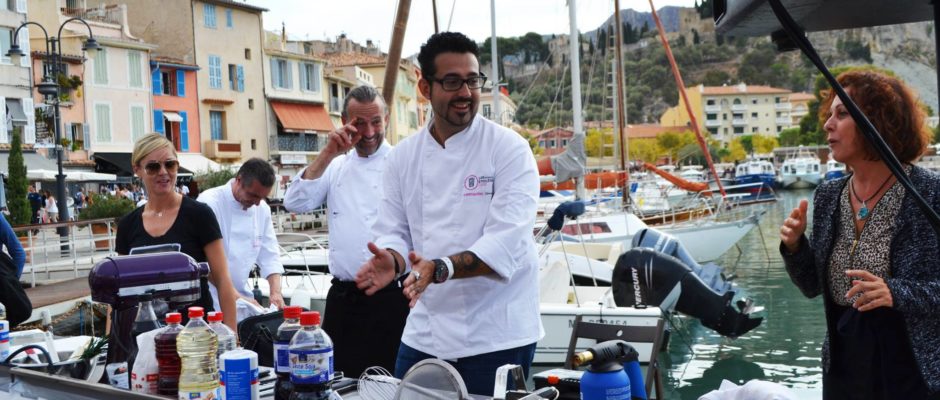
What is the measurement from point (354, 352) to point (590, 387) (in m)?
2.49

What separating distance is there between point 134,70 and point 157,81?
5.12 feet

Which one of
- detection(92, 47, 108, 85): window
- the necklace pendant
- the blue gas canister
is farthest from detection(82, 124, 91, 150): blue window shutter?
the blue gas canister

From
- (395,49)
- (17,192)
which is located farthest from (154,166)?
(17,192)

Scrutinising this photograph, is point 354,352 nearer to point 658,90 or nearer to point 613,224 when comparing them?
point 613,224

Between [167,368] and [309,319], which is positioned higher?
[309,319]

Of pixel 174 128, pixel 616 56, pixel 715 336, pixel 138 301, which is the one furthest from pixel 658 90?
pixel 138 301

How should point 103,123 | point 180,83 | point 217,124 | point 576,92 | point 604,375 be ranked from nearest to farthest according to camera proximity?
point 604,375 < point 576,92 < point 103,123 < point 180,83 < point 217,124

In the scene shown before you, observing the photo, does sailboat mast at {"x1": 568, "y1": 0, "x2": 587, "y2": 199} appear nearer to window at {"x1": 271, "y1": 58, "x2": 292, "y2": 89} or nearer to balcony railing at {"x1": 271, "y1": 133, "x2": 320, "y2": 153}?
balcony railing at {"x1": 271, "y1": 133, "x2": 320, "y2": 153}

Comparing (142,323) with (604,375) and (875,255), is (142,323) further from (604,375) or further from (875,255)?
(875,255)

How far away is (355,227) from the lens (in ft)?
14.7

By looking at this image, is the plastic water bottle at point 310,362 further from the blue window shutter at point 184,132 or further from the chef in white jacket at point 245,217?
the blue window shutter at point 184,132

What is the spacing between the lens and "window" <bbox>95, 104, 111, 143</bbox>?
3903 centimetres

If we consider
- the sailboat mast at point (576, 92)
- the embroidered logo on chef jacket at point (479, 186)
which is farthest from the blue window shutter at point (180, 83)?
the embroidered logo on chef jacket at point (479, 186)

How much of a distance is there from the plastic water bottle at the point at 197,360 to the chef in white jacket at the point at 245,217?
258cm
